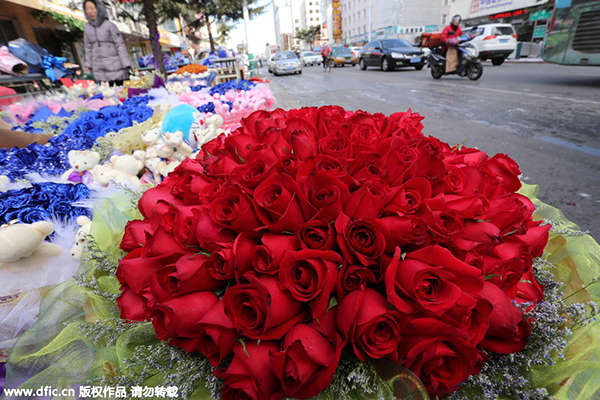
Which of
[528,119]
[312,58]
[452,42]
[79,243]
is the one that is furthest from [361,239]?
[312,58]

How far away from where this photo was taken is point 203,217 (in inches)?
26.1

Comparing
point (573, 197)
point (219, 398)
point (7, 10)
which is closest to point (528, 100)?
point (573, 197)

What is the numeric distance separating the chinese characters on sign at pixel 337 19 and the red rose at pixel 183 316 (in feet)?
237

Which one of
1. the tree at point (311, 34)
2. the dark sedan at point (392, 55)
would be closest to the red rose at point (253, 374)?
the dark sedan at point (392, 55)

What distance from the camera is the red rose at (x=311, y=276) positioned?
0.55 meters

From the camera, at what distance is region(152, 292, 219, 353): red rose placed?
576mm

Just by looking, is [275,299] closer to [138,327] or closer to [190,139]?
[138,327]

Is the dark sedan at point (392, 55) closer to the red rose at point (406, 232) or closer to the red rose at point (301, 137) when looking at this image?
the red rose at point (301, 137)

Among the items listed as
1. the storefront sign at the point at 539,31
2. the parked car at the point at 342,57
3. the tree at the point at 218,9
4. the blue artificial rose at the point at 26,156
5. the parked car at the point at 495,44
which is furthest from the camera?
the parked car at the point at 342,57

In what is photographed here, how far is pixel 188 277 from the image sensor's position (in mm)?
598

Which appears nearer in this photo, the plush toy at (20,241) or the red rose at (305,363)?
the red rose at (305,363)

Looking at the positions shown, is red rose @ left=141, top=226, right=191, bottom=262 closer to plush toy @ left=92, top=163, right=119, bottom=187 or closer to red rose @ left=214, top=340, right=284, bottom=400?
red rose @ left=214, top=340, right=284, bottom=400

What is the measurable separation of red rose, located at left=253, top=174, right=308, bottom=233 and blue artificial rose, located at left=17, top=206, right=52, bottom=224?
3.57ft

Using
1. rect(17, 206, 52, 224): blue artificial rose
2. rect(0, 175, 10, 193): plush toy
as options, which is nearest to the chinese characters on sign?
rect(0, 175, 10, 193): plush toy
